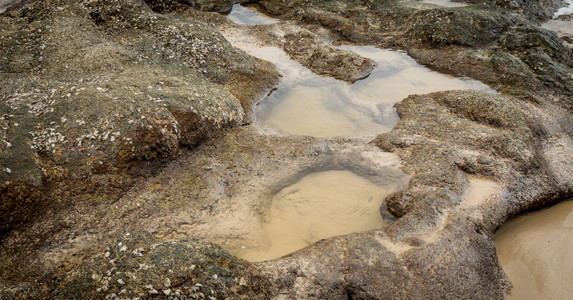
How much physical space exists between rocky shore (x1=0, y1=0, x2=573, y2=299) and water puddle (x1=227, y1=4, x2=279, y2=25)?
3.30 meters

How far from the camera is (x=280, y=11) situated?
1354 centimetres

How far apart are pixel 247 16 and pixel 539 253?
37.3ft

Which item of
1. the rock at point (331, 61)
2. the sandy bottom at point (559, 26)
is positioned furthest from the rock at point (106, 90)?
the sandy bottom at point (559, 26)

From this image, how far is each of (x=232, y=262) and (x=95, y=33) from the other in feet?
24.8

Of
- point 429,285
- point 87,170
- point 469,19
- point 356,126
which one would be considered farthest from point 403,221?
point 469,19

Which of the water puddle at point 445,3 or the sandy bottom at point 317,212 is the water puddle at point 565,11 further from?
the sandy bottom at point 317,212

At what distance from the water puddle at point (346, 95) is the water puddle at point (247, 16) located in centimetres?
253

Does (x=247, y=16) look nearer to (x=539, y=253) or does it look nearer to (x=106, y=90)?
(x=106, y=90)

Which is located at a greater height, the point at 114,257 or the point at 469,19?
the point at 469,19

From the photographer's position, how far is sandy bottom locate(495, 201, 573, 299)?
17.2 ft

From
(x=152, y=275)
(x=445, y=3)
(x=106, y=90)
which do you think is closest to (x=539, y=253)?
(x=152, y=275)

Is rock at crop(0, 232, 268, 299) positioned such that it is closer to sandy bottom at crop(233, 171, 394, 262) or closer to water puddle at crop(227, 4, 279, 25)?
sandy bottom at crop(233, 171, 394, 262)

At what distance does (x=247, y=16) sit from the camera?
13.6m

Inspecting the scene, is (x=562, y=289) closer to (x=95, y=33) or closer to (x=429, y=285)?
(x=429, y=285)
